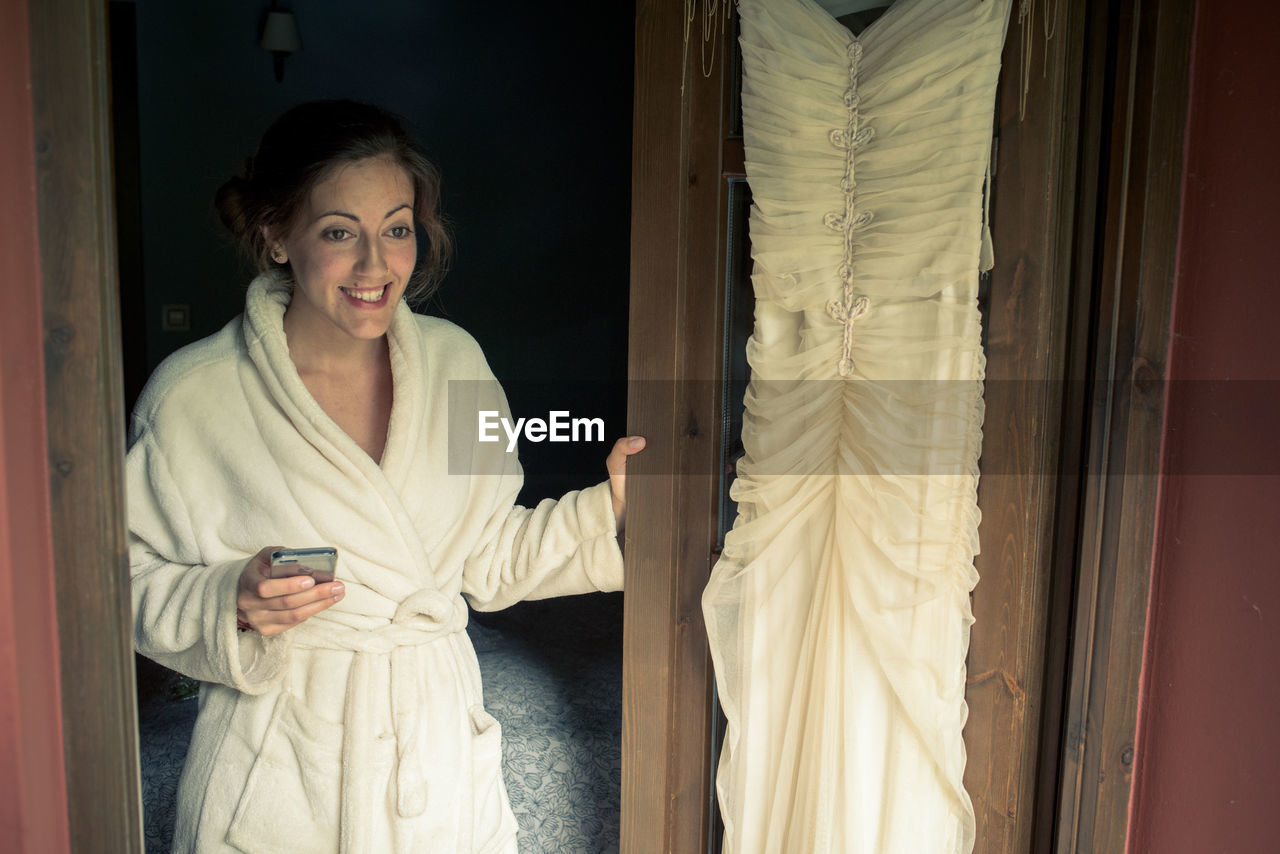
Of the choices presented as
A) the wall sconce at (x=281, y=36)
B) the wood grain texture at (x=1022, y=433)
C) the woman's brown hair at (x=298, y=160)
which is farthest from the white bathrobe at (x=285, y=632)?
the wood grain texture at (x=1022, y=433)

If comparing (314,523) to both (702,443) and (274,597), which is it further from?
(702,443)

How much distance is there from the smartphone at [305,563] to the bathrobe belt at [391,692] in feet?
0.39

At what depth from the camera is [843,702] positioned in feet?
4.91

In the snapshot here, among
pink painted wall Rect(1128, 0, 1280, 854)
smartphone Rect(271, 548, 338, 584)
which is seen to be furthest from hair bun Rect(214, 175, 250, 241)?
pink painted wall Rect(1128, 0, 1280, 854)

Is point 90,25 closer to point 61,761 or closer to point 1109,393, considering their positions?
point 61,761

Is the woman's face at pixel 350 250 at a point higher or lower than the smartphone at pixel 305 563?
higher

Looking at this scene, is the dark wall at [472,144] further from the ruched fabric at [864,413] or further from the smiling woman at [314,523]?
the ruched fabric at [864,413]

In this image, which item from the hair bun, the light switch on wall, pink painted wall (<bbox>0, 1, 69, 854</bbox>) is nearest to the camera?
pink painted wall (<bbox>0, 1, 69, 854</bbox>)

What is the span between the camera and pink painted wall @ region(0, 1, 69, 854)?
117 centimetres

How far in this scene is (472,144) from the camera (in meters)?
2.00

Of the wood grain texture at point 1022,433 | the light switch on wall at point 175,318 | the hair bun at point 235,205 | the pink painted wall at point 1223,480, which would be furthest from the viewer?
the light switch on wall at point 175,318

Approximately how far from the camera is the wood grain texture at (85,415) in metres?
1.20

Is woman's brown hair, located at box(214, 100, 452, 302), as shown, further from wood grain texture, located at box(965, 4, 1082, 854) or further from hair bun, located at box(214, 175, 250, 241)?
wood grain texture, located at box(965, 4, 1082, 854)

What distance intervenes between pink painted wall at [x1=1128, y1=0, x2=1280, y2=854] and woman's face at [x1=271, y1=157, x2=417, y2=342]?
1321mm
